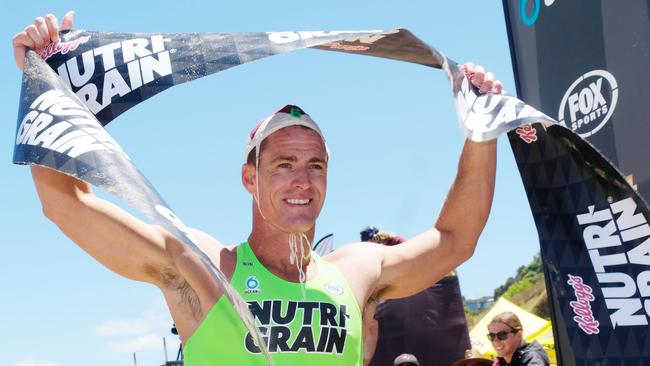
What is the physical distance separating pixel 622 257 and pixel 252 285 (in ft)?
4.68

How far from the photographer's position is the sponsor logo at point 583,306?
3214 millimetres

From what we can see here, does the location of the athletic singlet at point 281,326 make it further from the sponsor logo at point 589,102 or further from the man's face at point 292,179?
the sponsor logo at point 589,102

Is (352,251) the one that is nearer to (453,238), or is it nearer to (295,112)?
(453,238)

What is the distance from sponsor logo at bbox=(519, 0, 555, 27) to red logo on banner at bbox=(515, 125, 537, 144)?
87cm

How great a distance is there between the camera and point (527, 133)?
3414 millimetres

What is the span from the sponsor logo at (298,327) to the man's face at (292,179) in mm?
312

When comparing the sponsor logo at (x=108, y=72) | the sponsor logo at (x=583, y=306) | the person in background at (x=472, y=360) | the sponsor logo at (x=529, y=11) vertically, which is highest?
the sponsor logo at (x=529, y=11)

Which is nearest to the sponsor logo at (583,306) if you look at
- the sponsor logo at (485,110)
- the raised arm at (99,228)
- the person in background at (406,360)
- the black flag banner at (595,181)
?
the black flag banner at (595,181)

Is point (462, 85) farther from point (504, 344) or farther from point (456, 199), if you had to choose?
point (504, 344)

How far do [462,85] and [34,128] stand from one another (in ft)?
5.76

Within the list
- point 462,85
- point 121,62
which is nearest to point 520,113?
point 462,85

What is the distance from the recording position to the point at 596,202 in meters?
3.18

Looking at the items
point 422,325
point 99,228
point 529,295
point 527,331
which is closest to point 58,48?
point 99,228

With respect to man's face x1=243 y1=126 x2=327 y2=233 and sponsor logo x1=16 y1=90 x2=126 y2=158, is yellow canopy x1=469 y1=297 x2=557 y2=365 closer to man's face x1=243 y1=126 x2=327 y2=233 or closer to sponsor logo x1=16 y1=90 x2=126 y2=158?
man's face x1=243 y1=126 x2=327 y2=233
